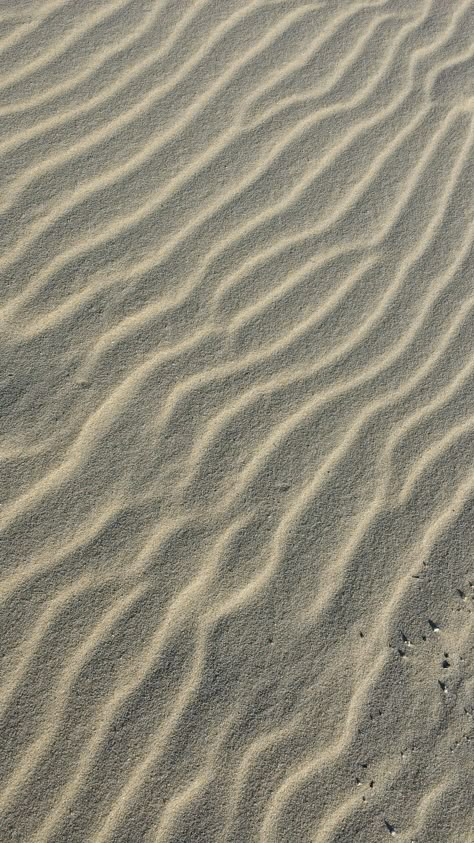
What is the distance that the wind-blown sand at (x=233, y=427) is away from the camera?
8.00 feet

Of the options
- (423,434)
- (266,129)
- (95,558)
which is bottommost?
(423,434)

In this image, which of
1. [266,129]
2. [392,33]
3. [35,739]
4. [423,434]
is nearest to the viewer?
[35,739]

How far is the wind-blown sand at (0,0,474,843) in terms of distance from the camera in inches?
96.0

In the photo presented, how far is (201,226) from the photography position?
10.7 feet

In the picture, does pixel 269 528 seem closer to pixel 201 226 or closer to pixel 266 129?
pixel 201 226

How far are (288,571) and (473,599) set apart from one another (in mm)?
596

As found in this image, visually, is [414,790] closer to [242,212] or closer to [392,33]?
[242,212]

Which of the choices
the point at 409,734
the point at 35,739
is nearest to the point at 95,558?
the point at 35,739

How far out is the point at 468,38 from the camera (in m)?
4.03

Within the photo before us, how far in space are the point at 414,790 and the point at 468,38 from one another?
3.24 m

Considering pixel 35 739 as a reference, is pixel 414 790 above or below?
below

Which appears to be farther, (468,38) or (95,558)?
(468,38)

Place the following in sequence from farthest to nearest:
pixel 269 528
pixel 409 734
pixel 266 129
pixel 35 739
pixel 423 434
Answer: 1. pixel 266 129
2. pixel 423 434
3. pixel 269 528
4. pixel 409 734
5. pixel 35 739

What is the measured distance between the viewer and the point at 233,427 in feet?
9.48
